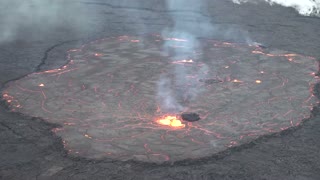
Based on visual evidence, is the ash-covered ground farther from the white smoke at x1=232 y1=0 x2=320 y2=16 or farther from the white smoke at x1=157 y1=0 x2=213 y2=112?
the white smoke at x1=232 y1=0 x2=320 y2=16

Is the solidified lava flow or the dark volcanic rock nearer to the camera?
the solidified lava flow

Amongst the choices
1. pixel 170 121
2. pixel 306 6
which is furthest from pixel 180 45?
pixel 306 6

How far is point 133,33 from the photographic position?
9.09 metres

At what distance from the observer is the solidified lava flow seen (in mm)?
4484

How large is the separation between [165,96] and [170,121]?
0.80 metres

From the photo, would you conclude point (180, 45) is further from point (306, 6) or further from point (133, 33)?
point (306, 6)

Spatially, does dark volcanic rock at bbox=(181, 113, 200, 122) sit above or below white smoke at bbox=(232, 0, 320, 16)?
below

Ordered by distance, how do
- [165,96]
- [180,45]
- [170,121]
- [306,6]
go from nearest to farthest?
[170,121] → [165,96] → [180,45] → [306,6]

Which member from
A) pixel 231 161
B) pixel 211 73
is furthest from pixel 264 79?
pixel 231 161

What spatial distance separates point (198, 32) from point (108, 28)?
85.5 inches

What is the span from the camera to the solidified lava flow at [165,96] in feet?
14.7

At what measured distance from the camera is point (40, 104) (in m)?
5.42

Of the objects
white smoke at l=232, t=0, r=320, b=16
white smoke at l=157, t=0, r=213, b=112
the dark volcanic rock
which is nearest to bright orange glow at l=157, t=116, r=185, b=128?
the dark volcanic rock

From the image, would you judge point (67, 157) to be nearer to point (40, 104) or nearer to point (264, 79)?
point (40, 104)
